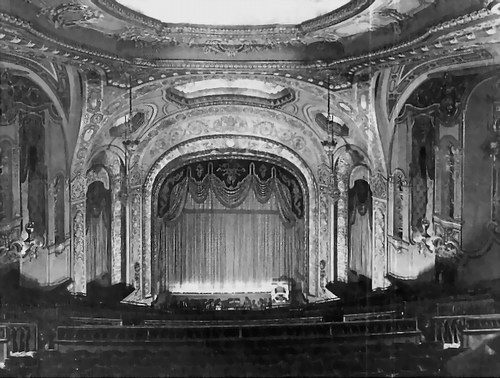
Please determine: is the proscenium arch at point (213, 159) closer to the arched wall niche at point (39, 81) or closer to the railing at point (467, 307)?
the arched wall niche at point (39, 81)

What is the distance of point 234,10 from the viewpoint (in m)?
4.12

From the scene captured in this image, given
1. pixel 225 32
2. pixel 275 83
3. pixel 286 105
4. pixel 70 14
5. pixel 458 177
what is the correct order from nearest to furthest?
pixel 70 14
pixel 225 32
pixel 458 177
pixel 275 83
pixel 286 105

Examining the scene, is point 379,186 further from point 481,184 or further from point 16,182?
point 16,182

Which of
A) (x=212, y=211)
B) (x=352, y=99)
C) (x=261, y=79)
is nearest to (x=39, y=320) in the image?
(x=212, y=211)

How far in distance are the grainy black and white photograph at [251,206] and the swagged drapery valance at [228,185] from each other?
0.05m

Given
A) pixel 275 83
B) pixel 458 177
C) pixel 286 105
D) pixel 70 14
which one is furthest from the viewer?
pixel 286 105

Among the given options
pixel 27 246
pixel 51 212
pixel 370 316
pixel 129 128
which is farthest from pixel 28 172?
pixel 370 316

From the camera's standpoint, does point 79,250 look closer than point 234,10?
No

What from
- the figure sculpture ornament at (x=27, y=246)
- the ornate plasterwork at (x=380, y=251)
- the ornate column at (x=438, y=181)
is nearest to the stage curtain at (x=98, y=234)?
the figure sculpture ornament at (x=27, y=246)

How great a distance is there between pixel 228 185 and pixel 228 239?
0.45 metres

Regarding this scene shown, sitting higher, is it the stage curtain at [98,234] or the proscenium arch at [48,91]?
the proscenium arch at [48,91]

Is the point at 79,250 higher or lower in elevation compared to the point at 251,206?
lower

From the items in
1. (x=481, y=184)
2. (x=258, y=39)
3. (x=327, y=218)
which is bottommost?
(x=327, y=218)

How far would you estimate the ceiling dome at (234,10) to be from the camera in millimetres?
4035
